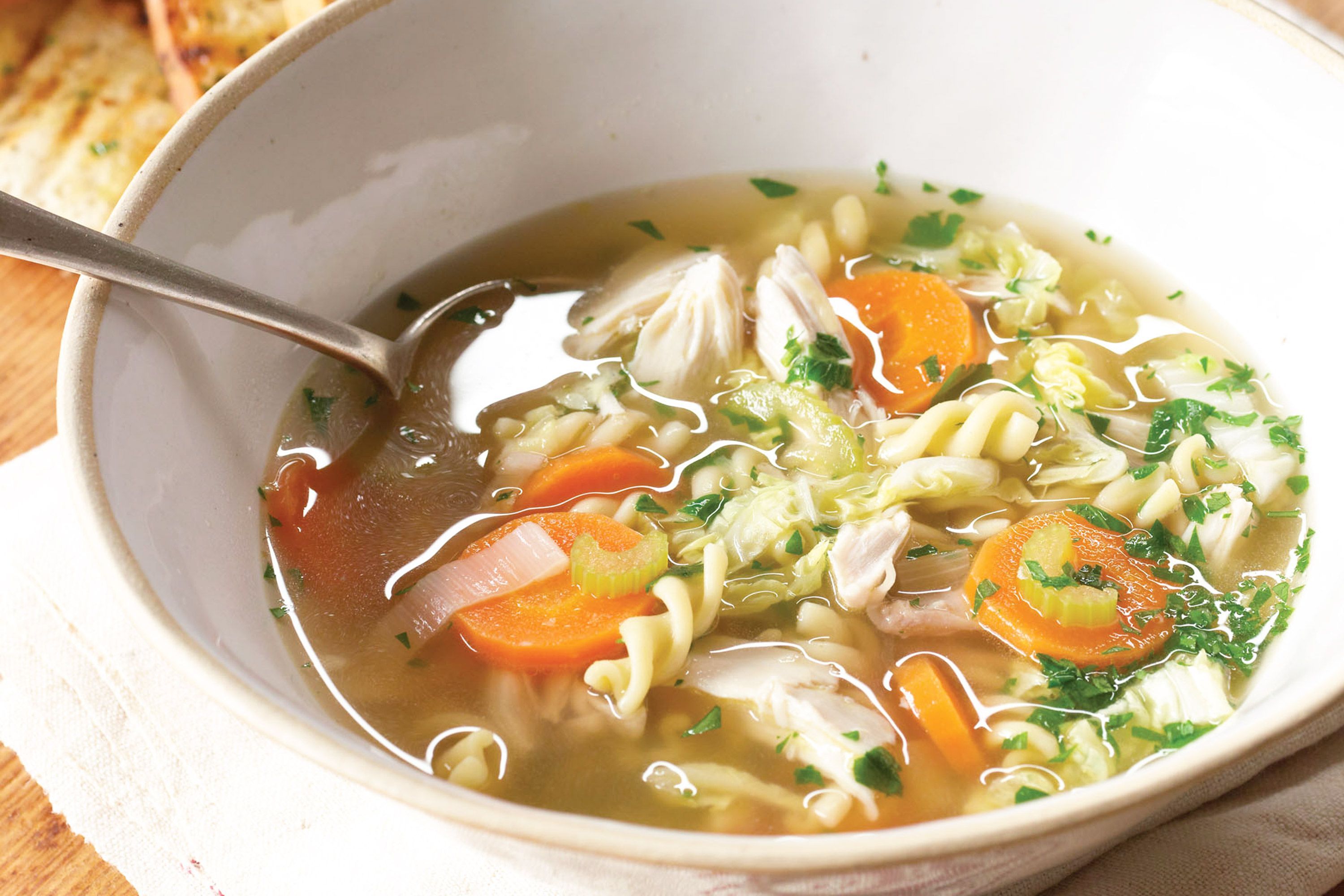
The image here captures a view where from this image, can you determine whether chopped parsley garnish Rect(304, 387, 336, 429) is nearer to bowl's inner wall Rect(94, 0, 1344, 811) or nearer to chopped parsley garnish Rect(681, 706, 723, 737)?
bowl's inner wall Rect(94, 0, 1344, 811)

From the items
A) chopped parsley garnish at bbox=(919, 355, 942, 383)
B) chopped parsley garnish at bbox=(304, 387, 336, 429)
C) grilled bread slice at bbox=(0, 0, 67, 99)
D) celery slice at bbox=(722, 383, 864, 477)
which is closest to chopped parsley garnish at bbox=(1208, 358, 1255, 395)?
chopped parsley garnish at bbox=(919, 355, 942, 383)

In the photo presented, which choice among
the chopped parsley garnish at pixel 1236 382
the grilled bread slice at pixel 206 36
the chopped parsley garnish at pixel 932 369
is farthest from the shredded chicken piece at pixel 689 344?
the grilled bread slice at pixel 206 36

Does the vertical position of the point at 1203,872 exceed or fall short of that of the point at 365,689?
it exceeds it

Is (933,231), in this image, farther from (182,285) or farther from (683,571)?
(182,285)

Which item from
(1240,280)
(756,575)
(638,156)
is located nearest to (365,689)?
(756,575)

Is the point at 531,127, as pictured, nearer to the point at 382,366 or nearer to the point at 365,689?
the point at 382,366

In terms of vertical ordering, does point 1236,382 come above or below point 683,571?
above

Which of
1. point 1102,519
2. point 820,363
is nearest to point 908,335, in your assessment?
point 820,363
